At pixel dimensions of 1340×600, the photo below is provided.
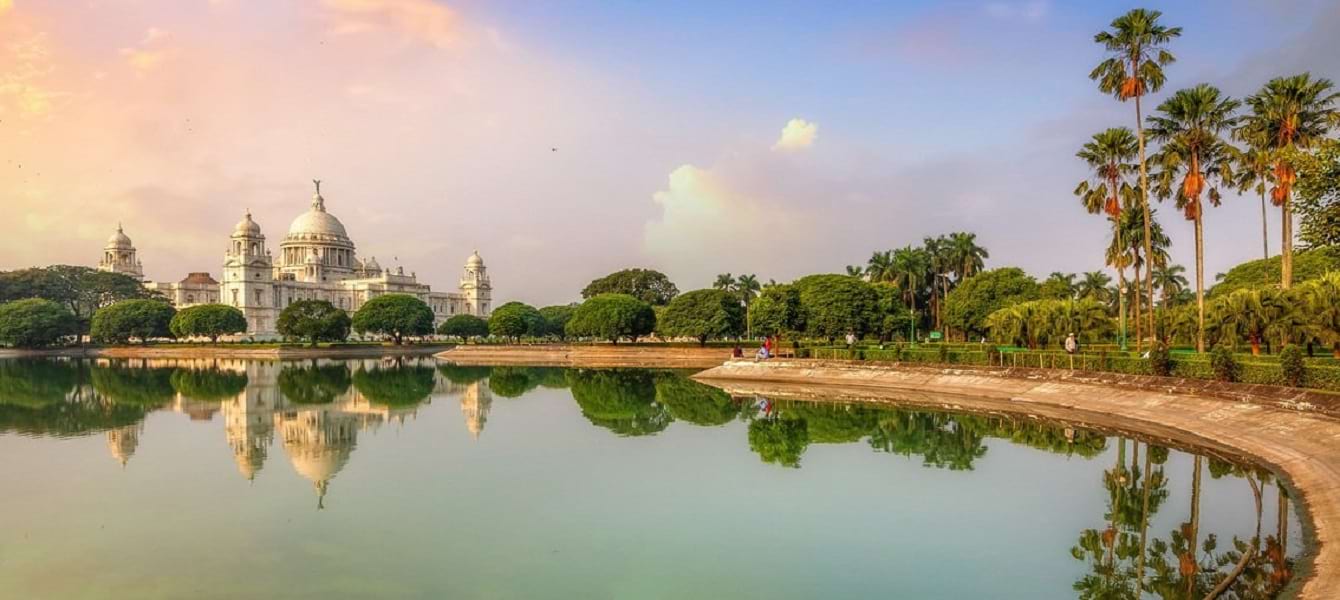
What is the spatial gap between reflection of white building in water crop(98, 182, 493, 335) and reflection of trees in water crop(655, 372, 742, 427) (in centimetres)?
9676

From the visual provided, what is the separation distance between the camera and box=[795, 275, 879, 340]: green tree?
63.3 metres

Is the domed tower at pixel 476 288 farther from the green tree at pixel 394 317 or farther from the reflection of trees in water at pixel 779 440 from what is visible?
the reflection of trees in water at pixel 779 440

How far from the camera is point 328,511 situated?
1798 cm

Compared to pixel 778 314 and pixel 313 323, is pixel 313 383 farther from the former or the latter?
pixel 313 323

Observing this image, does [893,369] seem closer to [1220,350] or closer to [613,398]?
[613,398]

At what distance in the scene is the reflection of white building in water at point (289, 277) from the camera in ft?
441

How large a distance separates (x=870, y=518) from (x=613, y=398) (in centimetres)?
2792

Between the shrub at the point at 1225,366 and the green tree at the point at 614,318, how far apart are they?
56423 millimetres

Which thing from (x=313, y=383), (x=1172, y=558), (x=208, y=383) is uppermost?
(x=208, y=383)

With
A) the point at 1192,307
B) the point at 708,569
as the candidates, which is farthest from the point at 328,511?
the point at 1192,307

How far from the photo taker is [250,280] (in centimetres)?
13362

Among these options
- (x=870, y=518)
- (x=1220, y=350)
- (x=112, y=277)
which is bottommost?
(x=870, y=518)

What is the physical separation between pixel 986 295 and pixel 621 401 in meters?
32.2

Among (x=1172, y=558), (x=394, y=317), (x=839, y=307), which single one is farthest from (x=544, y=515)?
(x=394, y=317)
